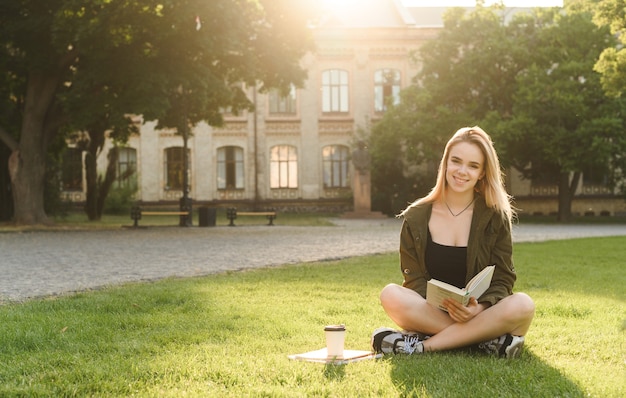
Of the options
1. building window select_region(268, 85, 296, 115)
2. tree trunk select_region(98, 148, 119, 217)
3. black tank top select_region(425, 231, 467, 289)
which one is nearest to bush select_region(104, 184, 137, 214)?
tree trunk select_region(98, 148, 119, 217)

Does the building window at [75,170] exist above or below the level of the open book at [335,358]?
above

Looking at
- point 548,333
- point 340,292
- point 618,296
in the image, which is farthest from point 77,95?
point 548,333

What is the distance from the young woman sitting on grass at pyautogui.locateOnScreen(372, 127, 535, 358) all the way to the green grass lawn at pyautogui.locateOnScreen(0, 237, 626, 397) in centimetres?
19

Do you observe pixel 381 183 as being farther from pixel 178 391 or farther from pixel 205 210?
pixel 178 391

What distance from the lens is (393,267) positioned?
13.1 m

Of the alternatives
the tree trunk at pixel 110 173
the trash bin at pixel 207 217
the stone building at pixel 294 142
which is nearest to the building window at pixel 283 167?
the stone building at pixel 294 142

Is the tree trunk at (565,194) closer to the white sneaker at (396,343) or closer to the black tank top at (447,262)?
the black tank top at (447,262)

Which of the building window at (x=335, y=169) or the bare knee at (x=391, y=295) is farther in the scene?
the building window at (x=335, y=169)

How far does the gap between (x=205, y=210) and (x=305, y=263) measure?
1465 centimetres

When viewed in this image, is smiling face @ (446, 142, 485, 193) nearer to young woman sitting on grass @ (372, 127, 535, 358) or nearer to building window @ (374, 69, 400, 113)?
young woman sitting on grass @ (372, 127, 535, 358)

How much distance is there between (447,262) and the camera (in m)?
6.00

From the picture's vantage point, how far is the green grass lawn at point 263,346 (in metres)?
4.77

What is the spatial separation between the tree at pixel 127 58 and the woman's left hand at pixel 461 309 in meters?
16.9

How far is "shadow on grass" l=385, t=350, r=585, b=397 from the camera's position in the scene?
4625 mm
